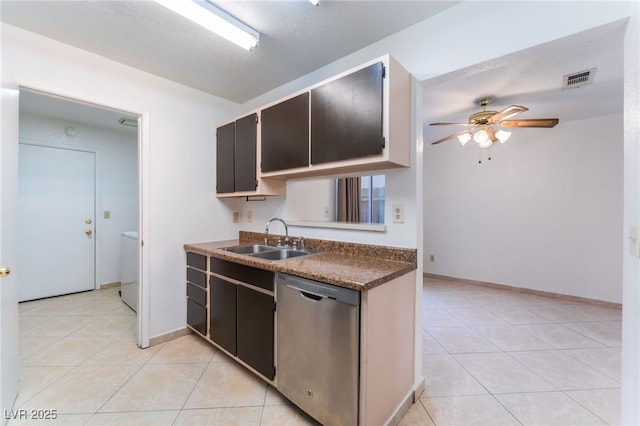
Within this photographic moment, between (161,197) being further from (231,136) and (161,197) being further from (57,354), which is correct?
(57,354)

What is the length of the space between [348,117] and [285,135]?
593mm

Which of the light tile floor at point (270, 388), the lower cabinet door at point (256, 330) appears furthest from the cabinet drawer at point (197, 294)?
the lower cabinet door at point (256, 330)

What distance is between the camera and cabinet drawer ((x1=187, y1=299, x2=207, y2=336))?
2320mm

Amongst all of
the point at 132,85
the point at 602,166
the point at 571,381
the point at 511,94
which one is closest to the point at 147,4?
the point at 132,85

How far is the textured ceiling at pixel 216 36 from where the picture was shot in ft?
5.09

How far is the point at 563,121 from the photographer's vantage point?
3.49m

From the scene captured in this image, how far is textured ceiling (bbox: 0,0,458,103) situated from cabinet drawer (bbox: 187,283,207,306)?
6.46 feet

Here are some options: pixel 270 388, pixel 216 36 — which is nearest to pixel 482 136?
pixel 216 36

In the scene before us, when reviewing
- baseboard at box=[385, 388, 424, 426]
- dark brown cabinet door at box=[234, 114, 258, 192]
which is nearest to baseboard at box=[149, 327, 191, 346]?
dark brown cabinet door at box=[234, 114, 258, 192]

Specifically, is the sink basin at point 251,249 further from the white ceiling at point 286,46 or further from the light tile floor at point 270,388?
the white ceiling at point 286,46

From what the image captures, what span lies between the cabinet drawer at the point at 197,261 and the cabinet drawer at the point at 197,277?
0.16 ft

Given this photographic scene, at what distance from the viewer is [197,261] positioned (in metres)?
2.42

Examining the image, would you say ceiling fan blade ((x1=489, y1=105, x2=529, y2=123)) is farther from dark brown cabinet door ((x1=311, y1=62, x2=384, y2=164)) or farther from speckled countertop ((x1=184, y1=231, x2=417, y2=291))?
speckled countertop ((x1=184, y1=231, x2=417, y2=291))

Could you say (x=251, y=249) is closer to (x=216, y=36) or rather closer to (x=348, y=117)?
(x=348, y=117)
